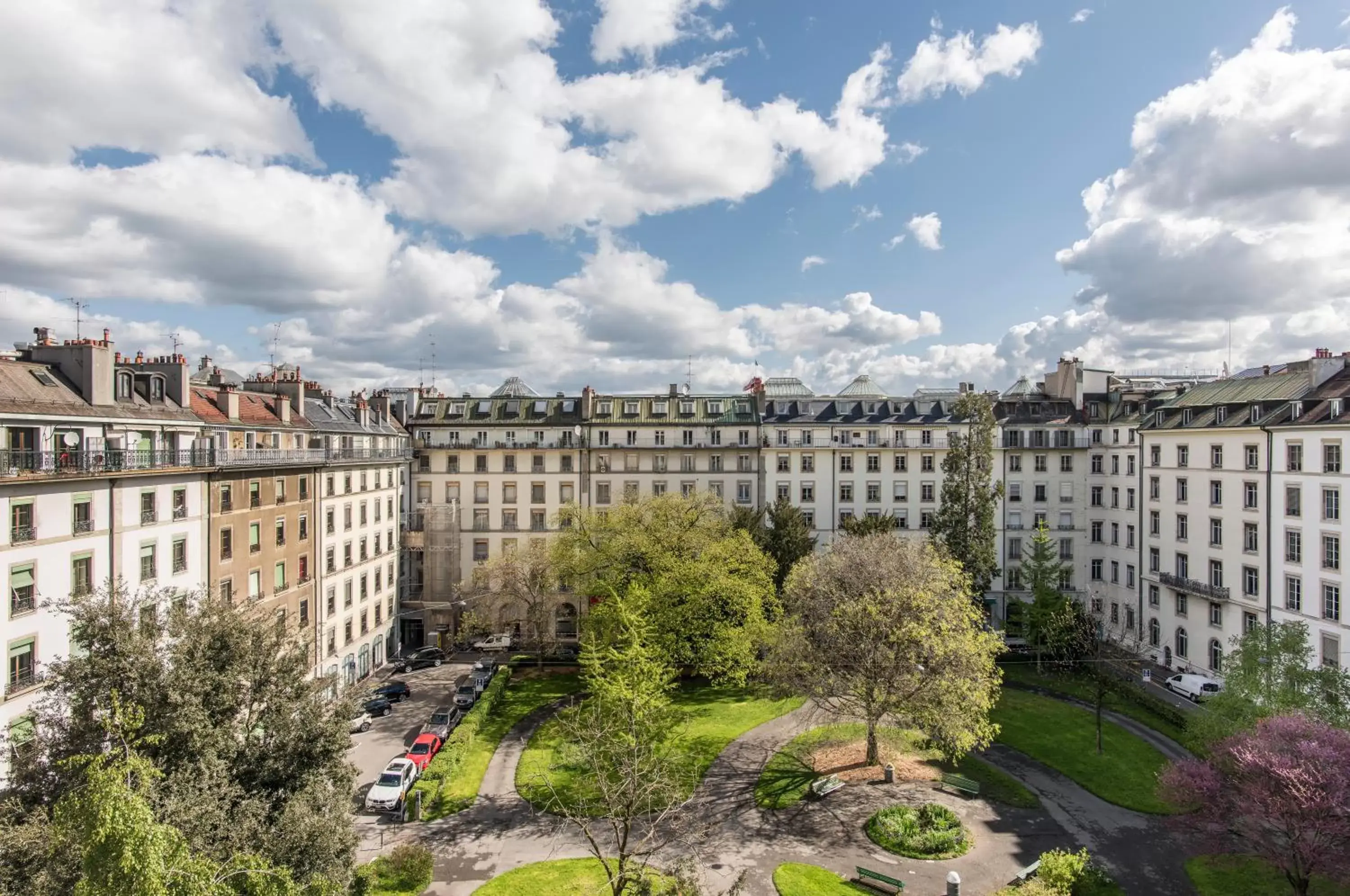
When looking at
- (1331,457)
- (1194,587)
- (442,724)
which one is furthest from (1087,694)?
(442,724)

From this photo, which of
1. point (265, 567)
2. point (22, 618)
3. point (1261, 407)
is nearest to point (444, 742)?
point (265, 567)

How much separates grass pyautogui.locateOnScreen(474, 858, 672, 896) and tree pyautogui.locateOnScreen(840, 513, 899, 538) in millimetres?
29392

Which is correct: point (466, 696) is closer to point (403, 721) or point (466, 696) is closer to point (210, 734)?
point (403, 721)

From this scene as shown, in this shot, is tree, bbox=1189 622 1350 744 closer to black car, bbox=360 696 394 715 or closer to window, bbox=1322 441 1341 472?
window, bbox=1322 441 1341 472

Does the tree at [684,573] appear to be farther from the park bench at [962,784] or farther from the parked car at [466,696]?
the park bench at [962,784]

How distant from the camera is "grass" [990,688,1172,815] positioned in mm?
32125

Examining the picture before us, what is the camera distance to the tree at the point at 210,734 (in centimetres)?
1694

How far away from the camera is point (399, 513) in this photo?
199 feet

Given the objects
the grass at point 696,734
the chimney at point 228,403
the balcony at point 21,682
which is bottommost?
Result: the grass at point 696,734

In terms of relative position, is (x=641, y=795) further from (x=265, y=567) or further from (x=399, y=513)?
(x=399, y=513)

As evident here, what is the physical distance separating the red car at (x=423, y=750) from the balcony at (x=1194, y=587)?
159 feet

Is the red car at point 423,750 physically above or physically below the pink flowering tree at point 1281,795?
below

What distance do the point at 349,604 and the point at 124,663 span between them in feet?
115

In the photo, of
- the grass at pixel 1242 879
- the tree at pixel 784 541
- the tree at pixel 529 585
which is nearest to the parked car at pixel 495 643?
the tree at pixel 529 585
